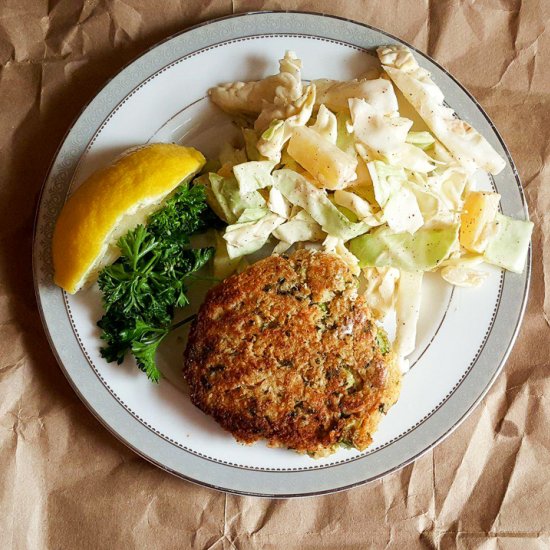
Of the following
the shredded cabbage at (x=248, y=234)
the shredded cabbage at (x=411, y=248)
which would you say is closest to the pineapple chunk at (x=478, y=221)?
the shredded cabbage at (x=411, y=248)

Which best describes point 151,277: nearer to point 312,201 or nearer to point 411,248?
A: point 312,201

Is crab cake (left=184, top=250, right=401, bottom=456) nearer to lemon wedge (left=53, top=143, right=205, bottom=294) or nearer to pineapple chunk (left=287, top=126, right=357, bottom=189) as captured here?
pineapple chunk (left=287, top=126, right=357, bottom=189)

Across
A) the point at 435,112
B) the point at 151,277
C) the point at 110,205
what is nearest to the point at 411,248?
the point at 435,112

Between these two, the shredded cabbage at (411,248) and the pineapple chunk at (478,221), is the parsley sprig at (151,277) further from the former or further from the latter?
the pineapple chunk at (478,221)

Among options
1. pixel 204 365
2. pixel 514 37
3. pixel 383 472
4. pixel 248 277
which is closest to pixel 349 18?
pixel 514 37

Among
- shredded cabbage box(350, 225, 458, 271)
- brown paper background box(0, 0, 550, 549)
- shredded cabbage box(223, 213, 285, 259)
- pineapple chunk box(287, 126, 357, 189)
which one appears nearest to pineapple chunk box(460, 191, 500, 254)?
shredded cabbage box(350, 225, 458, 271)

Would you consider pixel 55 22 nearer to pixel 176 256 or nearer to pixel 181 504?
pixel 176 256
